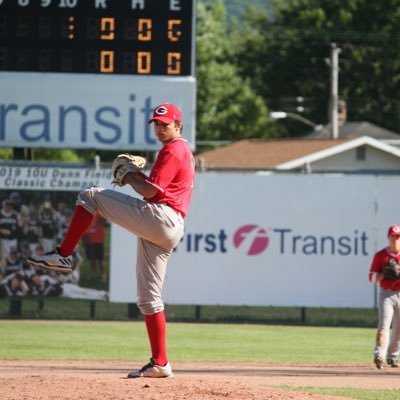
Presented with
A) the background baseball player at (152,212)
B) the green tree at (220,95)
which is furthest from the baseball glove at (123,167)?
the green tree at (220,95)

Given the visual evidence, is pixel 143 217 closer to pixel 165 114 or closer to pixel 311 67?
pixel 165 114

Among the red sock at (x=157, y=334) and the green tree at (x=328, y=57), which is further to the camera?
the green tree at (x=328, y=57)

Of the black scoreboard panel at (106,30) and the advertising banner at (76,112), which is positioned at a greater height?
the black scoreboard panel at (106,30)

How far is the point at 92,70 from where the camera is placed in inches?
760

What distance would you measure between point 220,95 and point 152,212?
1888 inches

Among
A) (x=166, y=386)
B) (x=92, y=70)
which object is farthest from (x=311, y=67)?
(x=166, y=386)

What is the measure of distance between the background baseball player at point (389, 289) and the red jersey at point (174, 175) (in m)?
5.31

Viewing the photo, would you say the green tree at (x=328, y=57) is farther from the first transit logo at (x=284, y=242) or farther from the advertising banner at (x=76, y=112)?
the advertising banner at (x=76, y=112)

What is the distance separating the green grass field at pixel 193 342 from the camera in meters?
15.1

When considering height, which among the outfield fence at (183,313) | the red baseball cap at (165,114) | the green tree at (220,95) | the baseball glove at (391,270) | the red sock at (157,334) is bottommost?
the outfield fence at (183,313)

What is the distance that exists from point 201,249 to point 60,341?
179 inches

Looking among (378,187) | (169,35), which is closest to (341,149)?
(378,187)

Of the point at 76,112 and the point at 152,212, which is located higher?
the point at 76,112

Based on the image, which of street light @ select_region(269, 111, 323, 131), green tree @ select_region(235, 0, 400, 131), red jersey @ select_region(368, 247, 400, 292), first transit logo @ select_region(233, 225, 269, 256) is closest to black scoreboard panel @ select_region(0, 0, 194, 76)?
first transit logo @ select_region(233, 225, 269, 256)
